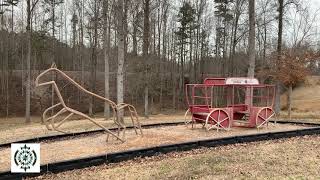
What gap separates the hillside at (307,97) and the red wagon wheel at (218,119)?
23.9 m

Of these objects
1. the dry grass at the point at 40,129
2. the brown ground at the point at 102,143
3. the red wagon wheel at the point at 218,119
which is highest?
the red wagon wheel at the point at 218,119

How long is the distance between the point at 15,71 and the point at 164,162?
45.5 metres

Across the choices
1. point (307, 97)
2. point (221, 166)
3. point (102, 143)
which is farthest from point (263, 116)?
point (307, 97)

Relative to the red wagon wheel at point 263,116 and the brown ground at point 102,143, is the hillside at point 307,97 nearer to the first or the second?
the red wagon wheel at point 263,116

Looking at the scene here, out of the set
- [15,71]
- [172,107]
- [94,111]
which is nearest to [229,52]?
[172,107]

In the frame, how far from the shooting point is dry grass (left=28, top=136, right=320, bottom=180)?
335 inches

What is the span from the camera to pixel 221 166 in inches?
358

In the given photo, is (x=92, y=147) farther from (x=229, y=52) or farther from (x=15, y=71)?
(x=15, y=71)

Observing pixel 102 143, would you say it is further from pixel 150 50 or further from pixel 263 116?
pixel 150 50

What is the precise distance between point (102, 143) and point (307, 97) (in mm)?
37017

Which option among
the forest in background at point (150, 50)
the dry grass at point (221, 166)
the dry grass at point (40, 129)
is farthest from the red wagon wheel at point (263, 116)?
the forest in background at point (150, 50)

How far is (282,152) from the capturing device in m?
10.6

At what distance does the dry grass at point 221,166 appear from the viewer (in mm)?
8516

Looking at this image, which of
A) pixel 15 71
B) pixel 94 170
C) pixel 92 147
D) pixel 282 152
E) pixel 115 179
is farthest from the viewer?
pixel 15 71
